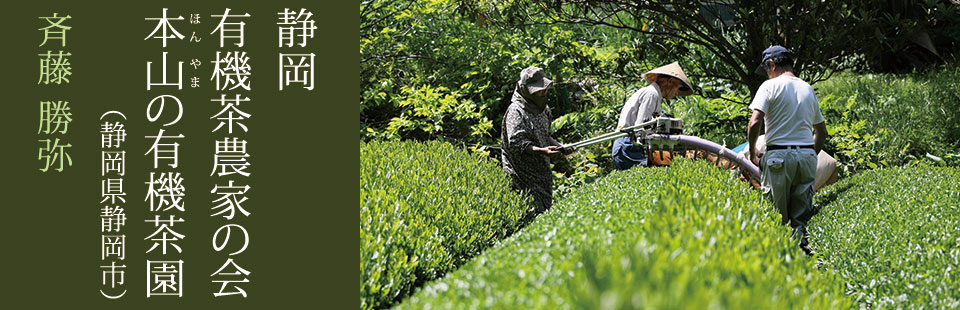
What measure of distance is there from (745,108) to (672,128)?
4.03 meters

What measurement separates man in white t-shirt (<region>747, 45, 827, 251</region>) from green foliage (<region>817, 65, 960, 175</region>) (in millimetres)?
3799

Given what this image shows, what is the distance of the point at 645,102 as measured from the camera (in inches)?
246

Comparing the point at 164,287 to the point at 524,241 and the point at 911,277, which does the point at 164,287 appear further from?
the point at 911,277

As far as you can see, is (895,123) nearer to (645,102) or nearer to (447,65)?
(645,102)

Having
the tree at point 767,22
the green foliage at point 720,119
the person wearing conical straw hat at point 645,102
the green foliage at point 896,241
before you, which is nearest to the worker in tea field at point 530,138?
the person wearing conical straw hat at point 645,102

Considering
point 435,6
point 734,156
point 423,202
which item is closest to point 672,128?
point 734,156

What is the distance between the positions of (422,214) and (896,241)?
9.64ft

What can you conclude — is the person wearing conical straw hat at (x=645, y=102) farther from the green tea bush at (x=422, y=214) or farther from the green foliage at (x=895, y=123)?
the green foliage at (x=895, y=123)

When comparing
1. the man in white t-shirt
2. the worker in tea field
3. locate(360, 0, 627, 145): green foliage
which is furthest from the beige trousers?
locate(360, 0, 627, 145): green foliage

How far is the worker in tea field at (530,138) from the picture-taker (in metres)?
5.94

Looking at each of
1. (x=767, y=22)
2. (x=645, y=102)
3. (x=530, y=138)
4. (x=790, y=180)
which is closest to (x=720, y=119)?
(x=767, y=22)

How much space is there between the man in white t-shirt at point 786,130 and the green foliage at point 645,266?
5.06ft

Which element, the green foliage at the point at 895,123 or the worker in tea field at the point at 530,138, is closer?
the worker in tea field at the point at 530,138

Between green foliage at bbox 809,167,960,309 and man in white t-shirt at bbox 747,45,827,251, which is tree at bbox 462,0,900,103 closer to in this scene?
green foliage at bbox 809,167,960,309
